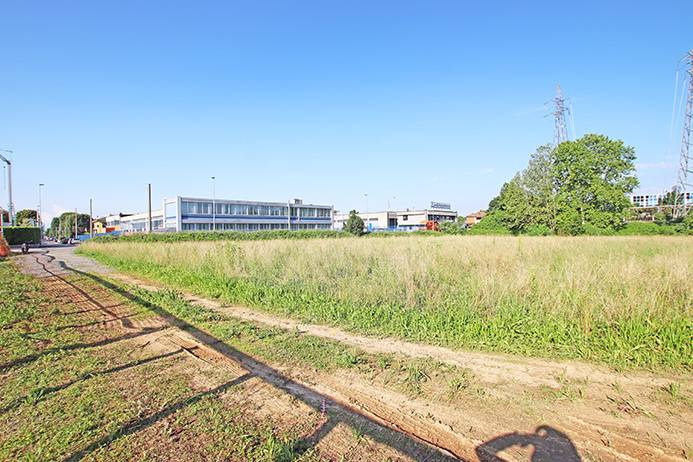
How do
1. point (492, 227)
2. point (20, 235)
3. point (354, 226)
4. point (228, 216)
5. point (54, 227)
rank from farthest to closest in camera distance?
1. point (54, 227)
2. point (228, 216)
3. point (354, 226)
4. point (492, 227)
5. point (20, 235)

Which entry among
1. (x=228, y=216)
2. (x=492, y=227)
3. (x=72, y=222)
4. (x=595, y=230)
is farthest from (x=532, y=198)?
(x=72, y=222)

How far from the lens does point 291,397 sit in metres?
3.59

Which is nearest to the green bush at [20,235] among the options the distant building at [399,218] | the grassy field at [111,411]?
the grassy field at [111,411]

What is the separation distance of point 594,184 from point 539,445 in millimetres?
48723

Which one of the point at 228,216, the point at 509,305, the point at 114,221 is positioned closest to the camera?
the point at 509,305

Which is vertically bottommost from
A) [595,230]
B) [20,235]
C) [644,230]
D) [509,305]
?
[509,305]

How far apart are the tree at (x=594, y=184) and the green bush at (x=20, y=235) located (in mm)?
69891

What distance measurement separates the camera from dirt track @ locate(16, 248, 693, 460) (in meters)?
2.73

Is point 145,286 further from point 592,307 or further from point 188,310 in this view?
point 592,307

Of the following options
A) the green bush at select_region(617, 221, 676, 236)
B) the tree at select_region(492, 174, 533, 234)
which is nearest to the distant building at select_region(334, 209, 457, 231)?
the tree at select_region(492, 174, 533, 234)

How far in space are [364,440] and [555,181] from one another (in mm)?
52821

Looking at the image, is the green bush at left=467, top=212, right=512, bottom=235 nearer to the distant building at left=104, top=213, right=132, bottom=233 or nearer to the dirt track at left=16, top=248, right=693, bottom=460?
the dirt track at left=16, top=248, right=693, bottom=460

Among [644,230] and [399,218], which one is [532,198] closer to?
[644,230]

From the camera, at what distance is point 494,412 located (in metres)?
3.28
